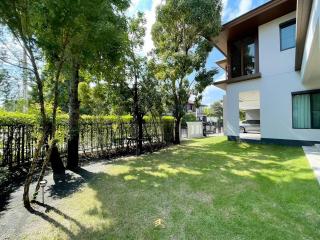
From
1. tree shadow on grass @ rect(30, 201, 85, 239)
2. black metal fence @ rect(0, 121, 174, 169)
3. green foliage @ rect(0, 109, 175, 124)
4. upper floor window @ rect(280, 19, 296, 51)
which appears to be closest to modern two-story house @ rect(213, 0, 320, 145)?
upper floor window @ rect(280, 19, 296, 51)

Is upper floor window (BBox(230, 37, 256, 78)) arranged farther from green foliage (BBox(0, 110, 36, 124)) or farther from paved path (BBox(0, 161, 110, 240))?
green foliage (BBox(0, 110, 36, 124))

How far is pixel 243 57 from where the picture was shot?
12297 millimetres

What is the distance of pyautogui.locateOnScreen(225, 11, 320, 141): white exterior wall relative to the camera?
9.81 m

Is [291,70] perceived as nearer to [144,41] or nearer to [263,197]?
[144,41]

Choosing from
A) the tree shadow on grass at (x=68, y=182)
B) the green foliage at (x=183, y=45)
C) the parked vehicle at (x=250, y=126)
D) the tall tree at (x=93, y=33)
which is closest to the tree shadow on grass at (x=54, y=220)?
the tree shadow on grass at (x=68, y=182)

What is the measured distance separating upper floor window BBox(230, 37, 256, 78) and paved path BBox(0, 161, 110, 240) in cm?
953

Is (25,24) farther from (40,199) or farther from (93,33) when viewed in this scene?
(40,199)

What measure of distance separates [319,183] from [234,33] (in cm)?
998

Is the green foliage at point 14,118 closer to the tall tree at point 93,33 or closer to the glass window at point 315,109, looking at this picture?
the tall tree at point 93,33

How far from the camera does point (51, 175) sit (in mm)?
6590

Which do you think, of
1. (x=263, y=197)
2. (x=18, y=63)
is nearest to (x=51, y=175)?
(x=18, y=63)

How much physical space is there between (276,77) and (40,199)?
427 inches

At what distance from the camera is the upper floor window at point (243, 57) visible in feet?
39.0

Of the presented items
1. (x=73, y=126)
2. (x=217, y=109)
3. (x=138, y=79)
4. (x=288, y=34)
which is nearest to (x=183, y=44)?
(x=138, y=79)
